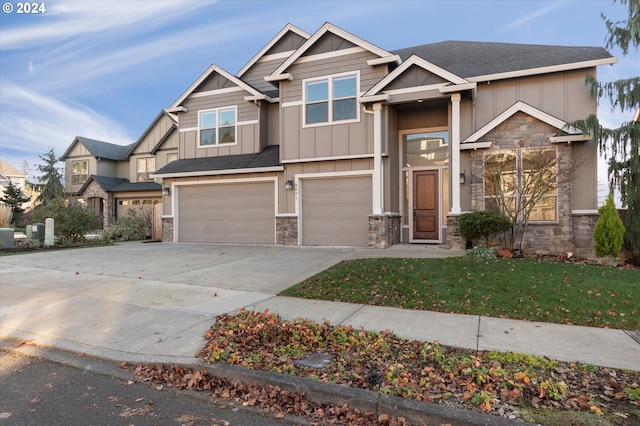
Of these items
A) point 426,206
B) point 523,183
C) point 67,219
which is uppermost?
point 523,183

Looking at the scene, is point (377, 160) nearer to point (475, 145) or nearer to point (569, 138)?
point (475, 145)

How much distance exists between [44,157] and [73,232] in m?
20.2

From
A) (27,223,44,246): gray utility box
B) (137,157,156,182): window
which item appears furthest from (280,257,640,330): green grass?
(137,157,156,182): window

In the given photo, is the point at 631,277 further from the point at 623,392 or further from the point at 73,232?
the point at 73,232

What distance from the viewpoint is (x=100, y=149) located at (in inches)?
1072

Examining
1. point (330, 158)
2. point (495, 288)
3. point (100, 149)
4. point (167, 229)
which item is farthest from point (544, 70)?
point (100, 149)

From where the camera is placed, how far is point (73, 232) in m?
14.4

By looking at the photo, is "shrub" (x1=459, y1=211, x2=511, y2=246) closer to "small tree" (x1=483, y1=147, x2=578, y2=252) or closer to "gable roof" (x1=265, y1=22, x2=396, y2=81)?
"small tree" (x1=483, y1=147, x2=578, y2=252)

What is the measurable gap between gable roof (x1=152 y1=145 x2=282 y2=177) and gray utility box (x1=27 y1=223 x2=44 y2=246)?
15.3 feet

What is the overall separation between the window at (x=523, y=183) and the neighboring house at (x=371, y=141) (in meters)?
0.09

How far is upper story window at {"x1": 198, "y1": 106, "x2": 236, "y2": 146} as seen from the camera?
14352 millimetres

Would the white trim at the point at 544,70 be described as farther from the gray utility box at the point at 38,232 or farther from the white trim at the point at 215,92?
the gray utility box at the point at 38,232

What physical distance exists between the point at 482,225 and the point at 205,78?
11.7 metres

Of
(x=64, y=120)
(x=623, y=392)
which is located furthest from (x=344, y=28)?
(x=64, y=120)
